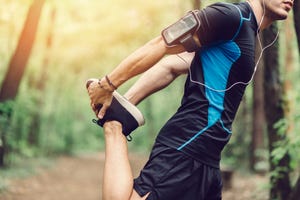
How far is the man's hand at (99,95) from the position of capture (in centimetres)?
298

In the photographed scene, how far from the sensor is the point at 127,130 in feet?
10.2

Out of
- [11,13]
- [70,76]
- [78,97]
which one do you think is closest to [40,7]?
[11,13]

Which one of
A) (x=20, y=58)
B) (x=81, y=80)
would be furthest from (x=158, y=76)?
(x=81, y=80)

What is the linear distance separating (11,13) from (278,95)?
33.8ft

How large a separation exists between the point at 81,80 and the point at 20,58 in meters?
18.9

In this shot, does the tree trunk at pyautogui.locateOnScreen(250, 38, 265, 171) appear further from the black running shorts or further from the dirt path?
the black running shorts

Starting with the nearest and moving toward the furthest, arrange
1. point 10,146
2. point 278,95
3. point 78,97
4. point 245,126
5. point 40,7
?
point 278,95, point 40,7, point 10,146, point 245,126, point 78,97

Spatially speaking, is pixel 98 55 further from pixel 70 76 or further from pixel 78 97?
pixel 78 97

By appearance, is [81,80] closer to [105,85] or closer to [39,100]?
[39,100]

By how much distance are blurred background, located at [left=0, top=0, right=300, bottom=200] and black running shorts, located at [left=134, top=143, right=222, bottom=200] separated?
260 centimetres

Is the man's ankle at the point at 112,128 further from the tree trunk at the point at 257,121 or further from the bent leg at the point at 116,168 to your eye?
the tree trunk at the point at 257,121

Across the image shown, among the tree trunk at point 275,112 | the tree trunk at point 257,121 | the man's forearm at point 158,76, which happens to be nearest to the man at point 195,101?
the man's forearm at point 158,76

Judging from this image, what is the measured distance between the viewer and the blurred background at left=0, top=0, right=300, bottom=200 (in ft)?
22.7

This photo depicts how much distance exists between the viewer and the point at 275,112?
271 inches
